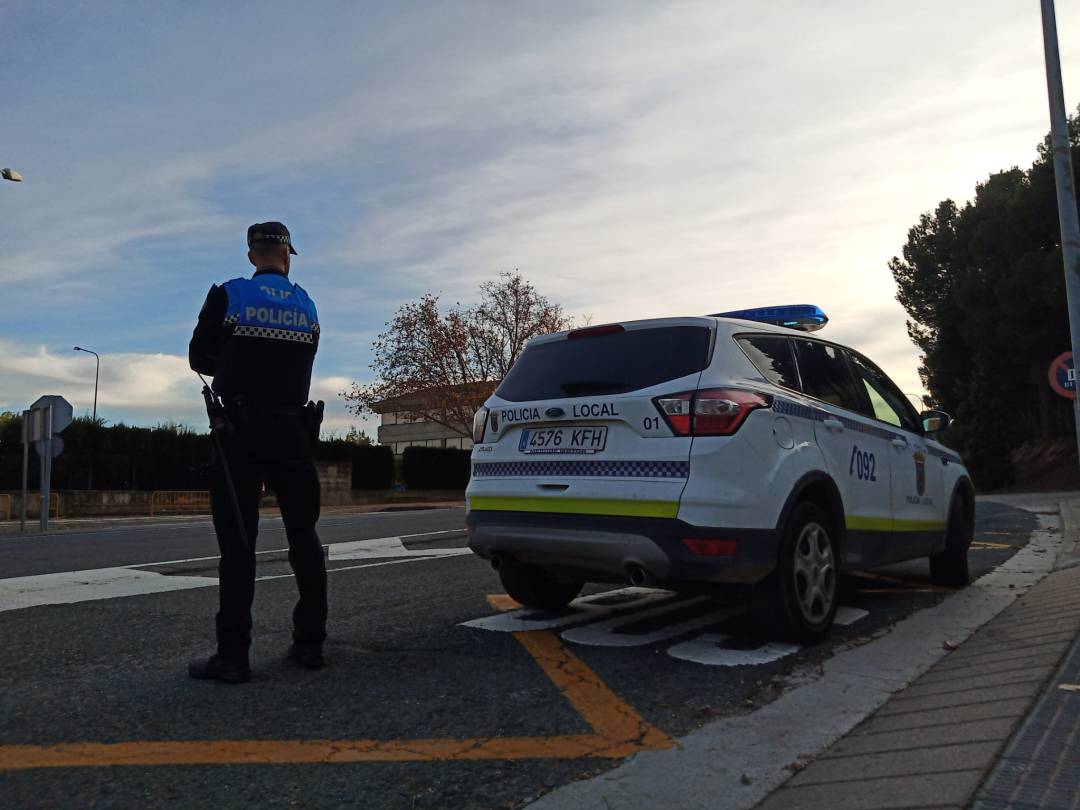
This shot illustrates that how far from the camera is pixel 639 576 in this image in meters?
4.24

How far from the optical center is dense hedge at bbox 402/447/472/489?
40.7 metres

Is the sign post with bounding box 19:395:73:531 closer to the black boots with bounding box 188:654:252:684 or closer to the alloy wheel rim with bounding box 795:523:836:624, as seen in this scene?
the black boots with bounding box 188:654:252:684

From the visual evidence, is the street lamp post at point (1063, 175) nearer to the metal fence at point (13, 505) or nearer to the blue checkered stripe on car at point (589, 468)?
the blue checkered stripe on car at point (589, 468)

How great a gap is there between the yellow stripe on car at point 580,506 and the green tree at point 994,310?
31003mm

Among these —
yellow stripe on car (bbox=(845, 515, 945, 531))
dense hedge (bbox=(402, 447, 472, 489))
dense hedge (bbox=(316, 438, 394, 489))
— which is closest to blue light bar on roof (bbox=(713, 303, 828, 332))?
yellow stripe on car (bbox=(845, 515, 945, 531))

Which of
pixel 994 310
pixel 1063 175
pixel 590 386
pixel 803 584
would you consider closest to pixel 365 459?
pixel 994 310

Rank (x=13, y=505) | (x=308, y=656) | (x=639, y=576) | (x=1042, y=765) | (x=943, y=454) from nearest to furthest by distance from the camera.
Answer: (x=1042, y=765)
(x=308, y=656)
(x=639, y=576)
(x=943, y=454)
(x=13, y=505)

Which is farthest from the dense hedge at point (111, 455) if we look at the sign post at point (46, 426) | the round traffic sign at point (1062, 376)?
the round traffic sign at point (1062, 376)

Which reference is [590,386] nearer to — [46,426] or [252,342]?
[252,342]

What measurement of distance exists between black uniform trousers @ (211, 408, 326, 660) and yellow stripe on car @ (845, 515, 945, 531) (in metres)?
2.85

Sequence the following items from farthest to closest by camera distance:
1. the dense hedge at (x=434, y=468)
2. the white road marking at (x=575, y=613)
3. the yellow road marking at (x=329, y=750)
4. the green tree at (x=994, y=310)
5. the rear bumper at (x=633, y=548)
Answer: the dense hedge at (x=434, y=468) → the green tree at (x=994, y=310) → the white road marking at (x=575, y=613) → the rear bumper at (x=633, y=548) → the yellow road marking at (x=329, y=750)

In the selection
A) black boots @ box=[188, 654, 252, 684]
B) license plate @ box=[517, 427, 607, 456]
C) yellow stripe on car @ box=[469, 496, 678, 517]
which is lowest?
black boots @ box=[188, 654, 252, 684]

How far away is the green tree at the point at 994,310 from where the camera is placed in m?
32.3

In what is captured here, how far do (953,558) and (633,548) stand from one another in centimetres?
335
